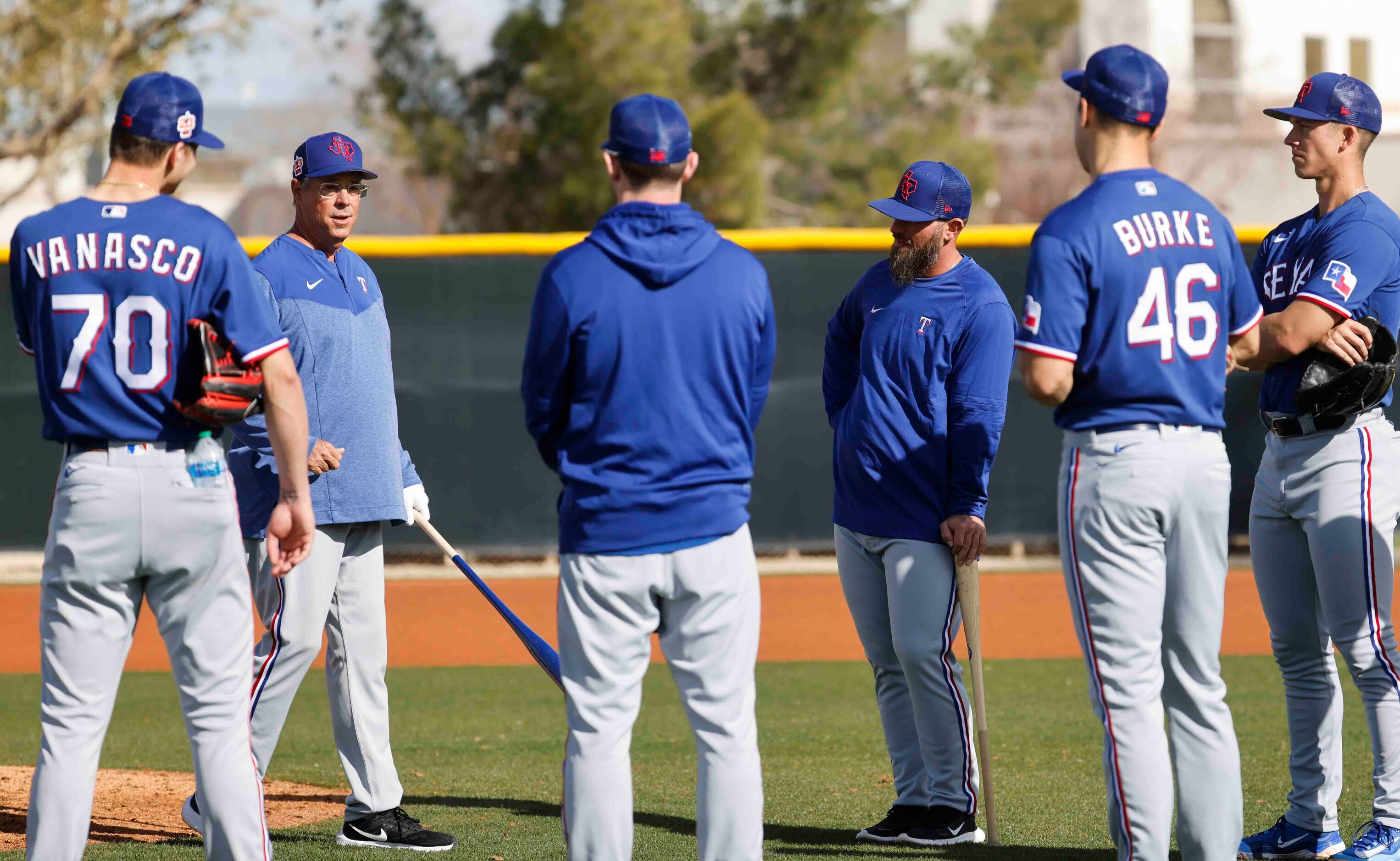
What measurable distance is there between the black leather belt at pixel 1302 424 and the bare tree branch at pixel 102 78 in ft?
49.9

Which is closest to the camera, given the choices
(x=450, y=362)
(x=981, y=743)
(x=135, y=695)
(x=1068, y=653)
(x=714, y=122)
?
(x=981, y=743)

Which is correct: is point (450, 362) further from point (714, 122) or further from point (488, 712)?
point (714, 122)

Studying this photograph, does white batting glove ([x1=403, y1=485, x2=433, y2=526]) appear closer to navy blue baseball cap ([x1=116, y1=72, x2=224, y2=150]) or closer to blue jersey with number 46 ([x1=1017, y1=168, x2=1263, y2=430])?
navy blue baseball cap ([x1=116, y1=72, x2=224, y2=150])

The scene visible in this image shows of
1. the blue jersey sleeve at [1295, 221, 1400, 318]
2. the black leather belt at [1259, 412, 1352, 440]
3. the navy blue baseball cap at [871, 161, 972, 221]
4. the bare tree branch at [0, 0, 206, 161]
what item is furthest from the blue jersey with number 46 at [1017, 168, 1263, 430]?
the bare tree branch at [0, 0, 206, 161]

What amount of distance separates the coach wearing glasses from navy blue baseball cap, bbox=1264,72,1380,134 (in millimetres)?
2833

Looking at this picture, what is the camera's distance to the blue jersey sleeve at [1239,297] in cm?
363

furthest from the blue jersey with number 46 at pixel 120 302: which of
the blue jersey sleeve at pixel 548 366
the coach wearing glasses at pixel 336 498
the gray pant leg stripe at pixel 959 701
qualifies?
the gray pant leg stripe at pixel 959 701

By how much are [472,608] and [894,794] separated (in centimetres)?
588

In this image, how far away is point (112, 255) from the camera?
325 cm

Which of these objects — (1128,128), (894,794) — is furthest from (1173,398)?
(894,794)

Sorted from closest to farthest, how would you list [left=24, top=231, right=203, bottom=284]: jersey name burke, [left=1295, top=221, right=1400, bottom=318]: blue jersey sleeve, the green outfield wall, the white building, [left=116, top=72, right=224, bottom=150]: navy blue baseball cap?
[left=24, top=231, right=203, bottom=284]: jersey name burke → [left=116, top=72, right=224, bottom=150]: navy blue baseball cap → [left=1295, top=221, right=1400, bottom=318]: blue jersey sleeve → the green outfield wall → the white building

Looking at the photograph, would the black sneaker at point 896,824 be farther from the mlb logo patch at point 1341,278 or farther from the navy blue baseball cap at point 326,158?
the navy blue baseball cap at point 326,158

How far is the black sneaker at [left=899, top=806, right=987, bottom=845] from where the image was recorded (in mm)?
4555

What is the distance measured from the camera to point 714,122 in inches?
779
